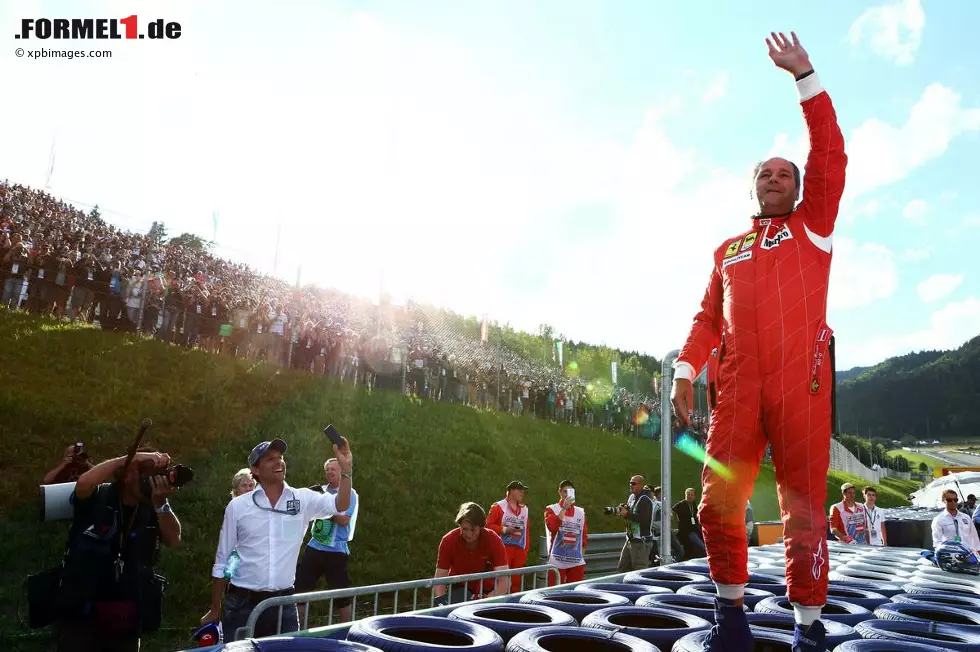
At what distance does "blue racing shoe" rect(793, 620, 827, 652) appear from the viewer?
278 cm

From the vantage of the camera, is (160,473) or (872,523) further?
(872,523)

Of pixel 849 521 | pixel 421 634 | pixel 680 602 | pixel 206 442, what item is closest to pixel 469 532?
pixel 680 602

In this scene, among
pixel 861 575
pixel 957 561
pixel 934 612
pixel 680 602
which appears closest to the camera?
pixel 934 612

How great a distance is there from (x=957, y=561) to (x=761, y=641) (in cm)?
532

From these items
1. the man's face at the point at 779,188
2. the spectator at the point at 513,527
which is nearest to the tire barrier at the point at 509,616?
the man's face at the point at 779,188

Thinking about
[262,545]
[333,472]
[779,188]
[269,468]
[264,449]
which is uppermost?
[779,188]

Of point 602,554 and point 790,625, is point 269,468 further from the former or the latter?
point 602,554

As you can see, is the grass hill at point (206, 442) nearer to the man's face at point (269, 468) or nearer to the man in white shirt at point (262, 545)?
the man in white shirt at point (262, 545)

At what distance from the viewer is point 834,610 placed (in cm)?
435

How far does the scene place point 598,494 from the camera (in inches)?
980

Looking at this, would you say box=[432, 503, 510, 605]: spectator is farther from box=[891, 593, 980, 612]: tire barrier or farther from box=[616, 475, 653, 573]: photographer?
box=[616, 475, 653, 573]: photographer

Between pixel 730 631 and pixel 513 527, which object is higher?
pixel 730 631

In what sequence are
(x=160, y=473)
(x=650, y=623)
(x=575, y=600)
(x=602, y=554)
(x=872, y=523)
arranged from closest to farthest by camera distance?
(x=160, y=473), (x=650, y=623), (x=575, y=600), (x=602, y=554), (x=872, y=523)

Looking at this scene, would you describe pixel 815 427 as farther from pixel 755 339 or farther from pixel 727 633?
pixel 727 633
